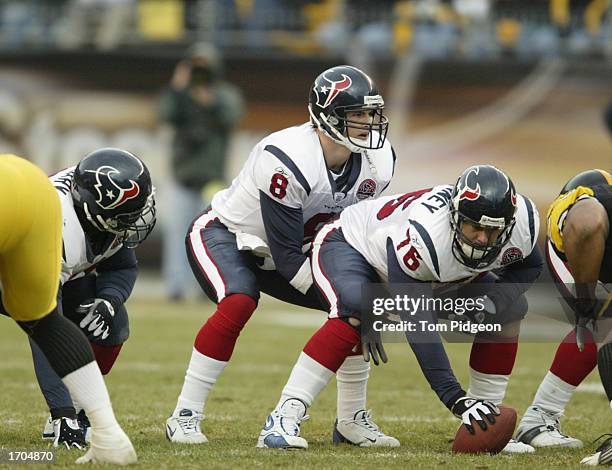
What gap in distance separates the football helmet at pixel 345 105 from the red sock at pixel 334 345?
923mm

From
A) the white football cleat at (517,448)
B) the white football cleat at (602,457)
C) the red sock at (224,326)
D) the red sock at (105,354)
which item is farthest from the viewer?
the red sock at (105,354)

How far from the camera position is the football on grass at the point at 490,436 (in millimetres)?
4465

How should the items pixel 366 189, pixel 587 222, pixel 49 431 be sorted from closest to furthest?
pixel 587 222
pixel 49 431
pixel 366 189

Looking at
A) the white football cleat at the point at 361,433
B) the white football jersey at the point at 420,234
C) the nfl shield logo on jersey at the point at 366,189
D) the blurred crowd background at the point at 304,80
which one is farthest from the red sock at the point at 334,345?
the blurred crowd background at the point at 304,80

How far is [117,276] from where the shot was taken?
201 inches

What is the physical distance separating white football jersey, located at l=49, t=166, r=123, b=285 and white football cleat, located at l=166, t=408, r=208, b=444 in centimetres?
76

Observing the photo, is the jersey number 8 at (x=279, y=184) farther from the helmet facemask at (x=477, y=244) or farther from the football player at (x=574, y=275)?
the football player at (x=574, y=275)

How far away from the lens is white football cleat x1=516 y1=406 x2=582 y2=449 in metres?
4.99

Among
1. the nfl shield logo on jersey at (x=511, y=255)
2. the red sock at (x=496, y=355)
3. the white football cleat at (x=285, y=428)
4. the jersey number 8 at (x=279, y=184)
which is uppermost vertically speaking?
the jersey number 8 at (x=279, y=184)

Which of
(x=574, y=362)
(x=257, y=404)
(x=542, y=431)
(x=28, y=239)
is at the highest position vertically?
(x=28, y=239)

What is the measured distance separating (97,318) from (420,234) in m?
1.42

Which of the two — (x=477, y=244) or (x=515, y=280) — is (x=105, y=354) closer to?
(x=477, y=244)

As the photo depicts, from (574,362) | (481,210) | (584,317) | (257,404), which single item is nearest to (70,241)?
(481,210)

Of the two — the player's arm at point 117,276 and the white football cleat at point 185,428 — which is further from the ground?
the player's arm at point 117,276
